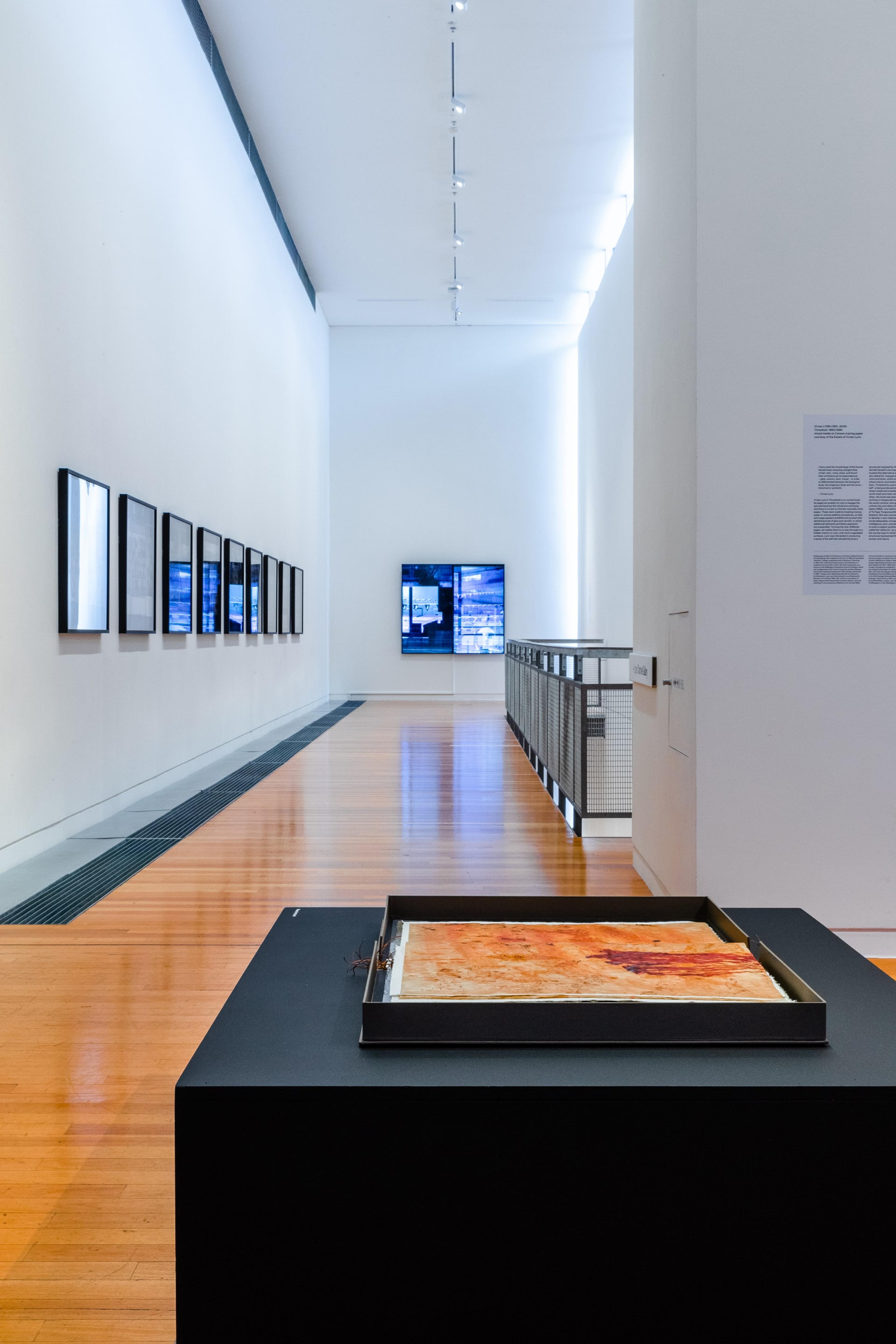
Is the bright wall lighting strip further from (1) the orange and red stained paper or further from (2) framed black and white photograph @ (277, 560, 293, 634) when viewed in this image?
(1) the orange and red stained paper

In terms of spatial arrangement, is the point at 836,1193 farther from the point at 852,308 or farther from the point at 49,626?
the point at 49,626

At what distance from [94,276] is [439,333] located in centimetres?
1316

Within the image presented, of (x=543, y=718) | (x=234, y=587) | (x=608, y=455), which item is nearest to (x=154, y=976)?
(x=543, y=718)

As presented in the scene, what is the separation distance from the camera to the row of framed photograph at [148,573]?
566 cm

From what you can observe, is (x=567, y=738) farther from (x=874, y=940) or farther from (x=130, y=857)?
(x=874, y=940)

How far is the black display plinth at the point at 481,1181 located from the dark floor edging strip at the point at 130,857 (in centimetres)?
315

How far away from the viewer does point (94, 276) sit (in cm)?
616

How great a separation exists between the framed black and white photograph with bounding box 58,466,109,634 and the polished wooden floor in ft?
4.54

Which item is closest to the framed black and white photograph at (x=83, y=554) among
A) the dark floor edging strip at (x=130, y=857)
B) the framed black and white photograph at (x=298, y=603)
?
the dark floor edging strip at (x=130, y=857)

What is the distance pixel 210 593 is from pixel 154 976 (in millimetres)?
6046

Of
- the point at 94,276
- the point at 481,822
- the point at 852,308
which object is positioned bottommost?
the point at 481,822

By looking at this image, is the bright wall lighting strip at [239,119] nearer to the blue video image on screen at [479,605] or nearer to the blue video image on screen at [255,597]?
the blue video image on screen at [255,597]

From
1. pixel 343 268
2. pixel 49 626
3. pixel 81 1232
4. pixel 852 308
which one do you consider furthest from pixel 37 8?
pixel 343 268

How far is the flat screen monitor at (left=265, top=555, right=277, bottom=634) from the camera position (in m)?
12.1
